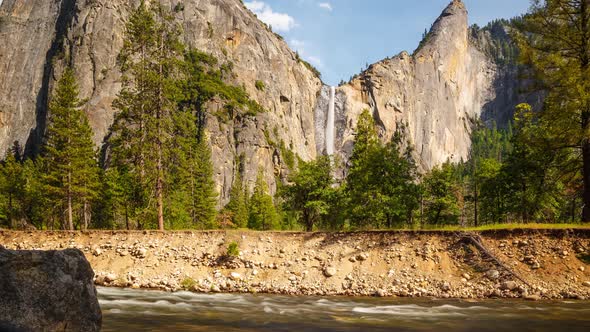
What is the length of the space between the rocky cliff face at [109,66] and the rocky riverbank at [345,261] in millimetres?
75765

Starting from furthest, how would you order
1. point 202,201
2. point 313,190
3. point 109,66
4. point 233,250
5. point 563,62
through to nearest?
point 109,66, point 202,201, point 313,190, point 233,250, point 563,62

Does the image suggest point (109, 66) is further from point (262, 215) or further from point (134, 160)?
point (134, 160)

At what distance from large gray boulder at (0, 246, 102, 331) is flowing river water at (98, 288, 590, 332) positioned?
6.82 meters

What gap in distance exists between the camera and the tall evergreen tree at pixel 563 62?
2091cm

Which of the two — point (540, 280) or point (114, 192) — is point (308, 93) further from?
point (540, 280)

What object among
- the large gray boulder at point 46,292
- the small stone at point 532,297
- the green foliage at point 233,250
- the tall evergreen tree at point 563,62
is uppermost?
the tall evergreen tree at point 563,62

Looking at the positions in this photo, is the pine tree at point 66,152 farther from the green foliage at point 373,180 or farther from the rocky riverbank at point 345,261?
the green foliage at point 373,180

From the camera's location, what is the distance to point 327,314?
1719 cm

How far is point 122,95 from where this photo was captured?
33.3 meters

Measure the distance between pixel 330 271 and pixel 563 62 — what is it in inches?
633

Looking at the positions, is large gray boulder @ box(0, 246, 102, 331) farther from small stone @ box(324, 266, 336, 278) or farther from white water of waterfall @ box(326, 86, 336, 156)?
white water of waterfall @ box(326, 86, 336, 156)

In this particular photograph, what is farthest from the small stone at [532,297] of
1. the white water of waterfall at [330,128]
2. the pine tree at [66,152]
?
the white water of waterfall at [330,128]

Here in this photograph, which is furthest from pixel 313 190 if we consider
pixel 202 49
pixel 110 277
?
pixel 202 49

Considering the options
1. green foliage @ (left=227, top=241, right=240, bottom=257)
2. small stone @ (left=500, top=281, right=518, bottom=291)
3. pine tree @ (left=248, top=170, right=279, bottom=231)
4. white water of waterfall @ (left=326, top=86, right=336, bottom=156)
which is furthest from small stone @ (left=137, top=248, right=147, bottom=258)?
white water of waterfall @ (left=326, top=86, right=336, bottom=156)
